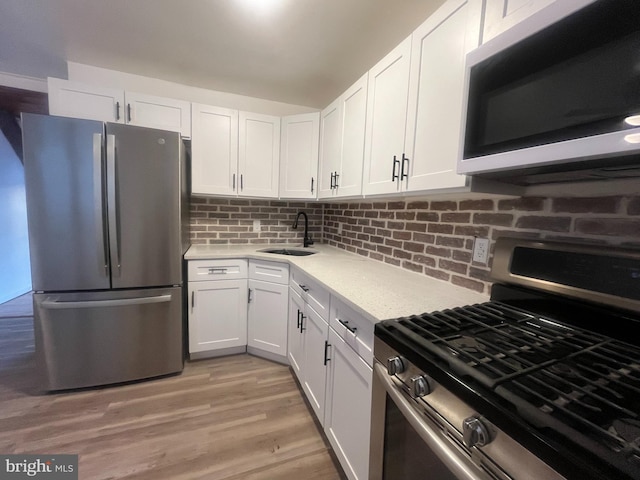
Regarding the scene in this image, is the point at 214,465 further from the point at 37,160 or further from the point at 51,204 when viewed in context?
the point at 37,160

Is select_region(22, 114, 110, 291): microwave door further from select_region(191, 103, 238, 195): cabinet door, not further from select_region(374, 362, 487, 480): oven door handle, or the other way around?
select_region(374, 362, 487, 480): oven door handle

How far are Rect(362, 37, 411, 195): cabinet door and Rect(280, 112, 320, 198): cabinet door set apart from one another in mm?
843

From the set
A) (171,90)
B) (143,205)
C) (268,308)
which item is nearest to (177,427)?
(268,308)

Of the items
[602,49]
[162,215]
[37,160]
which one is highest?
[602,49]

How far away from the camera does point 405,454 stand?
76 centimetres

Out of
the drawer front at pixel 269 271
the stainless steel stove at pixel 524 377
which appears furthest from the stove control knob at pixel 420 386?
the drawer front at pixel 269 271

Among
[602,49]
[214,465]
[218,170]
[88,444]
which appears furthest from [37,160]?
[602,49]

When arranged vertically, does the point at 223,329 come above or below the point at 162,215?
below

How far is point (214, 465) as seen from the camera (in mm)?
1339

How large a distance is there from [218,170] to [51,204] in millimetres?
1133

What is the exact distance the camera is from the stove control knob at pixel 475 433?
1.61 feet

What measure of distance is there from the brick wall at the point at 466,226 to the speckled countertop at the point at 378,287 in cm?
9

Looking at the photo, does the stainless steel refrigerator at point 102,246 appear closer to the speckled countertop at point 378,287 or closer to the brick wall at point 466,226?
the speckled countertop at point 378,287

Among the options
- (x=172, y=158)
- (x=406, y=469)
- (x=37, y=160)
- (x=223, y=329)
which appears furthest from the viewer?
(x=223, y=329)
